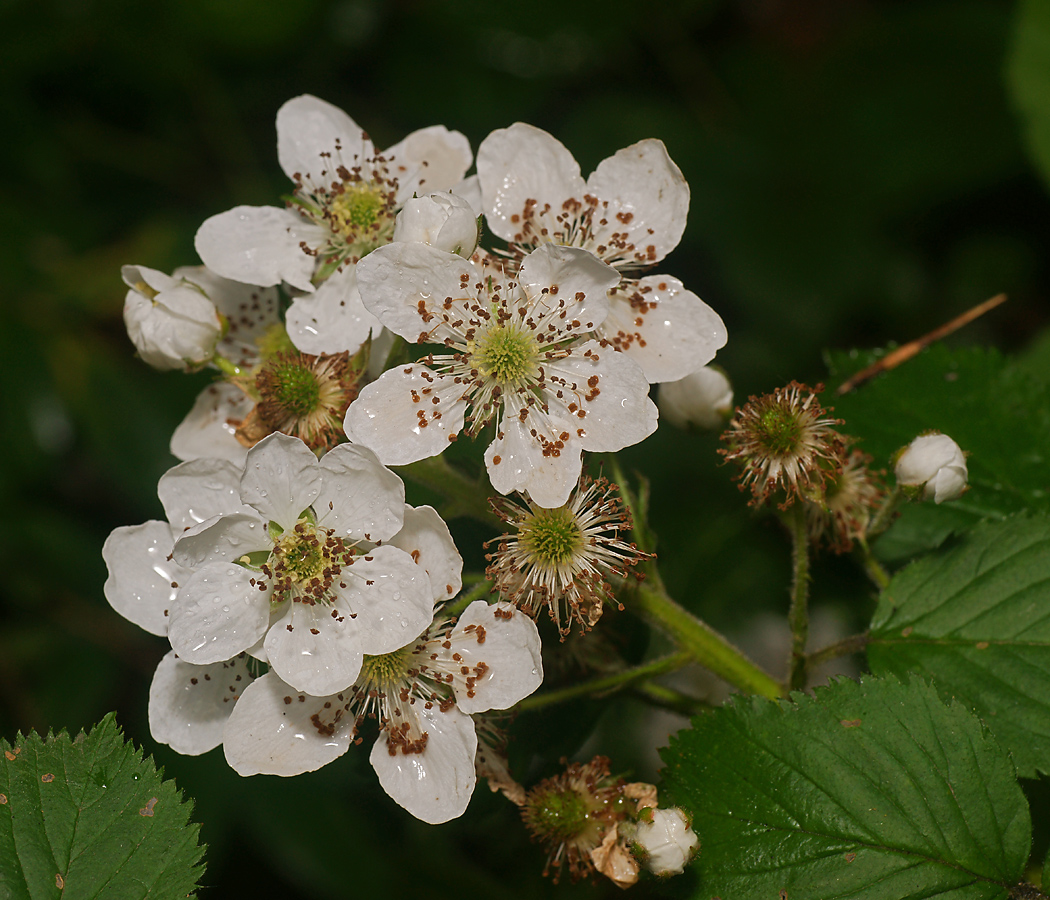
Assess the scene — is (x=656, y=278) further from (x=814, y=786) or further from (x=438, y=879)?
(x=438, y=879)

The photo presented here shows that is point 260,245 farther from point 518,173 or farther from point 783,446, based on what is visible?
point 783,446

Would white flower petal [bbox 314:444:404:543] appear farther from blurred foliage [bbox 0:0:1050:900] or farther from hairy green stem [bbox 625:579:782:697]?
blurred foliage [bbox 0:0:1050:900]

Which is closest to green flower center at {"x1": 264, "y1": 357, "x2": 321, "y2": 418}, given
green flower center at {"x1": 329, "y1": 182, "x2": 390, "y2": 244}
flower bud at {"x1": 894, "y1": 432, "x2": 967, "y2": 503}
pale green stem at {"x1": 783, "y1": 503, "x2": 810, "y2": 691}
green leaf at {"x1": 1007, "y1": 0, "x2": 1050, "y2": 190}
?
green flower center at {"x1": 329, "y1": 182, "x2": 390, "y2": 244}

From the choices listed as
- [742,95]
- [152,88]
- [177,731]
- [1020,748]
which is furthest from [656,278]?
[152,88]

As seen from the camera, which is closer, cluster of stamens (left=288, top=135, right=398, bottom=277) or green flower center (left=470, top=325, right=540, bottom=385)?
green flower center (left=470, top=325, right=540, bottom=385)

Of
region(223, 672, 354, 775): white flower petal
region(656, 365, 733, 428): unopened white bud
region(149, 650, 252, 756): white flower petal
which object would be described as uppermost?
region(656, 365, 733, 428): unopened white bud

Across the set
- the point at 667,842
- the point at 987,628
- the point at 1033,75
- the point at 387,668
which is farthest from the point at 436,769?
the point at 1033,75

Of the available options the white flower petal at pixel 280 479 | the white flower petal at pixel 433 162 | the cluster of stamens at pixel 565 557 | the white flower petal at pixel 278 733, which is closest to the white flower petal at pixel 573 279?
the cluster of stamens at pixel 565 557
